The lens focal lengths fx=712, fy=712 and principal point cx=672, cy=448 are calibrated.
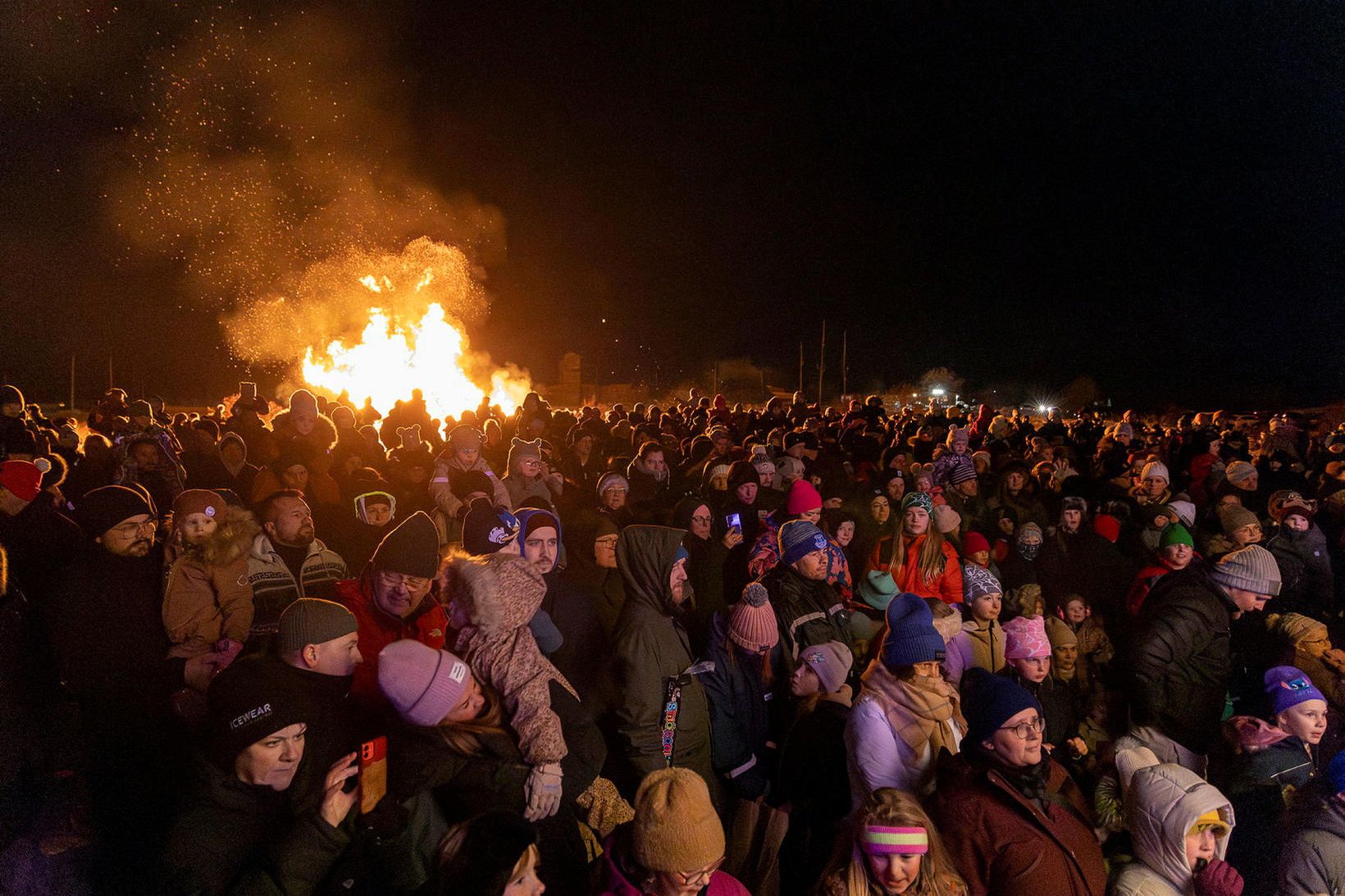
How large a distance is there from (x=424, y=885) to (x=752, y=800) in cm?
183

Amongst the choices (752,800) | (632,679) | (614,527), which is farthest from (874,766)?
(614,527)

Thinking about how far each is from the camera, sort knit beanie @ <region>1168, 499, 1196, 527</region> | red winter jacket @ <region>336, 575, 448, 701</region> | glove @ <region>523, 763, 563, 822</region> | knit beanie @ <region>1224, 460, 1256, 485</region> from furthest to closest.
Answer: knit beanie @ <region>1224, 460, 1256, 485</region>, knit beanie @ <region>1168, 499, 1196, 527</region>, red winter jacket @ <region>336, 575, 448, 701</region>, glove @ <region>523, 763, 563, 822</region>

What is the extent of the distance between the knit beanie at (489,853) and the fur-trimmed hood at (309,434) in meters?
6.55

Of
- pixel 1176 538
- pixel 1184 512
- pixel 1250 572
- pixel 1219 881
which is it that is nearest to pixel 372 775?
pixel 1219 881

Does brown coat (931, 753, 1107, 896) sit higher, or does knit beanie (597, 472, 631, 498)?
knit beanie (597, 472, 631, 498)

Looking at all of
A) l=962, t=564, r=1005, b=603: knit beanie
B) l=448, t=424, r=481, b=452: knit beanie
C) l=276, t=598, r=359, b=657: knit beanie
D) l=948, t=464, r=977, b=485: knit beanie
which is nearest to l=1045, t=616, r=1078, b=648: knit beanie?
l=962, t=564, r=1005, b=603: knit beanie

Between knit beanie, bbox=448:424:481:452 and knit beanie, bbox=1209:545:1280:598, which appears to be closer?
knit beanie, bbox=1209:545:1280:598

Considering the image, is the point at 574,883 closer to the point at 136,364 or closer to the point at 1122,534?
the point at 1122,534

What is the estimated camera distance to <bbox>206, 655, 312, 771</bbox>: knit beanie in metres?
2.41

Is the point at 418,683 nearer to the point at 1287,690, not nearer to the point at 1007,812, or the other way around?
→ the point at 1007,812

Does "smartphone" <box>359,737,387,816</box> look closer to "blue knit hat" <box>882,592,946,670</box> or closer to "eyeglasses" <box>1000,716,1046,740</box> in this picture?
"blue knit hat" <box>882,592,946,670</box>

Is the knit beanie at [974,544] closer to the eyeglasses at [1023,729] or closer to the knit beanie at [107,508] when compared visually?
the eyeglasses at [1023,729]

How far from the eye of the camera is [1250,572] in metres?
4.51

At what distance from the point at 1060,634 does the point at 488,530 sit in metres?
4.06
